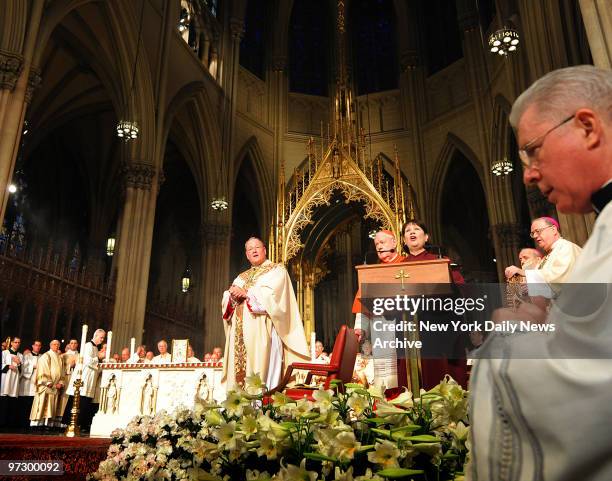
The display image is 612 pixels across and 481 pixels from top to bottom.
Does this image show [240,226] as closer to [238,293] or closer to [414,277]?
[238,293]

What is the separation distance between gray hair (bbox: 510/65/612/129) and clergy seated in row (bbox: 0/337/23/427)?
9522mm

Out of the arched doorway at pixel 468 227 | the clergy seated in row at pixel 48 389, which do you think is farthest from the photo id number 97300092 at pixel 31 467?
the arched doorway at pixel 468 227

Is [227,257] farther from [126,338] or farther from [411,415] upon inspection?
[411,415]

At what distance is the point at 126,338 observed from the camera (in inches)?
422

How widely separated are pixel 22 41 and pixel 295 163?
10.5m

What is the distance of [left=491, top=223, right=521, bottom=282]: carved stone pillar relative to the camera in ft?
45.5

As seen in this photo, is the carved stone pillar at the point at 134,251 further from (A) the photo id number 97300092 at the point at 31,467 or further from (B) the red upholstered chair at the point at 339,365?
(B) the red upholstered chair at the point at 339,365

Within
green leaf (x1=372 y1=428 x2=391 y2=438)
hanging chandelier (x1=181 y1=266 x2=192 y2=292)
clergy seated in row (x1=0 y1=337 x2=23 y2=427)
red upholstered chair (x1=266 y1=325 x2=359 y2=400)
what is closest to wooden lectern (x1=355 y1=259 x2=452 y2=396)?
red upholstered chair (x1=266 y1=325 x2=359 y2=400)

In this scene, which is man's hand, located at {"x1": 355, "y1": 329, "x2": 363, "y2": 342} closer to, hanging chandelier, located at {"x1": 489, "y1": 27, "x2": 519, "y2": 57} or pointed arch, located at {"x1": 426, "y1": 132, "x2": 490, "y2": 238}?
hanging chandelier, located at {"x1": 489, "y1": 27, "x2": 519, "y2": 57}

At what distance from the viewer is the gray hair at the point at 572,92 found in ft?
2.55

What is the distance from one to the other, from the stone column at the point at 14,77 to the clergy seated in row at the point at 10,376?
8.80 feet

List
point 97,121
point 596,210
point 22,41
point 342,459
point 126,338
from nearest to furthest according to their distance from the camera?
point 596,210
point 342,459
point 22,41
point 126,338
point 97,121

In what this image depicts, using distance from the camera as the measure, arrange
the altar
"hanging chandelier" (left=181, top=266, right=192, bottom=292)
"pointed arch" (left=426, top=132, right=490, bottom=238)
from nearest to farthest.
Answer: the altar, "pointed arch" (left=426, top=132, right=490, bottom=238), "hanging chandelier" (left=181, top=266, right=192, bottom=292)

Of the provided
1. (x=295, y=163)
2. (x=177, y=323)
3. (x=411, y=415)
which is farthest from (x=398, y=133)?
(x=411, y=415)
